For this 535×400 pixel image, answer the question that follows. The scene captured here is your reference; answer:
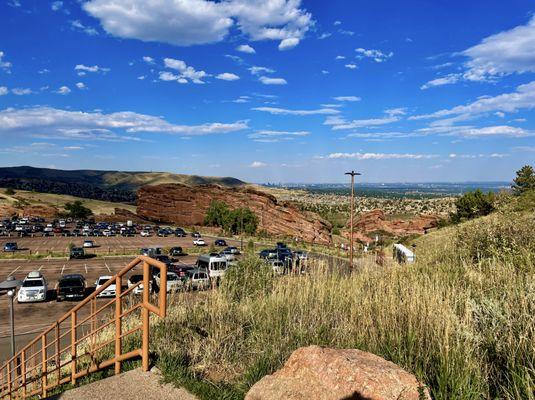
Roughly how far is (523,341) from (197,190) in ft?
354

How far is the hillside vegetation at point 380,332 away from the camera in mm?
4062

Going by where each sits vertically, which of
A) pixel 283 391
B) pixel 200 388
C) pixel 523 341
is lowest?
pixel 200 388

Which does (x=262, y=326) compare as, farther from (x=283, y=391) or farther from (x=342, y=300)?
(x=283, y=391)

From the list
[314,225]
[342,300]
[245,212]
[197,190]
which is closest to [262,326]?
[342,300]

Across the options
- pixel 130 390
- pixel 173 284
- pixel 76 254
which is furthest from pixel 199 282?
pixel 76 254

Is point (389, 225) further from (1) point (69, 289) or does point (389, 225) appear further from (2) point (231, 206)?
(1) point (69, 289)

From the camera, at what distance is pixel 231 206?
102000mm

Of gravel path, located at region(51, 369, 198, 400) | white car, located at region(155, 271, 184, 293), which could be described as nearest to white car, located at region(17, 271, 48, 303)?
white car, located at region(155, 271, 184, 293)

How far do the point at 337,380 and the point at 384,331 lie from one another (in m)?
1.85

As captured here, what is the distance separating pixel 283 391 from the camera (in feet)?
13.5

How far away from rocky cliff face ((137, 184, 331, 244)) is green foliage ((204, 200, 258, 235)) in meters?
6.47

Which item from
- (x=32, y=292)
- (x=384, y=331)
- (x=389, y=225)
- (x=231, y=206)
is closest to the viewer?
(x=384, y=331)

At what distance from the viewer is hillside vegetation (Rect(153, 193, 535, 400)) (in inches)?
160

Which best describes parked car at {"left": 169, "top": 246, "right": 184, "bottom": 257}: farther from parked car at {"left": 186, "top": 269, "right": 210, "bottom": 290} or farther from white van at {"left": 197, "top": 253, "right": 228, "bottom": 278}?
parked car at {"left": 186, "top": 269, "right": 210, "bottom": 290}
